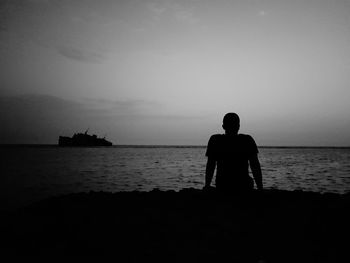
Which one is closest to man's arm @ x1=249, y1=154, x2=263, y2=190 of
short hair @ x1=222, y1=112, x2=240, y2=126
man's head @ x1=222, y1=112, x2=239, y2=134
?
man's head @ x1=222, y1=112, x2=239, y2=134

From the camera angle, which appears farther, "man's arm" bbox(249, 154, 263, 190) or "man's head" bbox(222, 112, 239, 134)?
"man's head" bbox(222, 112, 239, 134)

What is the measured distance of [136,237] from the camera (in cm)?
498

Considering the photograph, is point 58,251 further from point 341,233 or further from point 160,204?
point 341,233

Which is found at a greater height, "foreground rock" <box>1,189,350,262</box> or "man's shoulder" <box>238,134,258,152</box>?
"man's shoulder" <box>238,134,258,152</box>

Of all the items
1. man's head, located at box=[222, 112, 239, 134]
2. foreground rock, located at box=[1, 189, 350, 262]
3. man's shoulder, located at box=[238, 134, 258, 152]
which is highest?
man's head, located at box=[222, 112, 239, 134]

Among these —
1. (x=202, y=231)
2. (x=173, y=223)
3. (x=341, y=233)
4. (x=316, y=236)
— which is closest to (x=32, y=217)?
(x=173, y=223)

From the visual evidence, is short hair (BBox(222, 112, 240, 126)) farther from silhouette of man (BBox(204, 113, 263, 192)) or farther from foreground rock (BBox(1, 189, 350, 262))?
foreground rock (BBox(1, 189, 350, 262))

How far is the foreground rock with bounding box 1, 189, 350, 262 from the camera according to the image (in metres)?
4.28

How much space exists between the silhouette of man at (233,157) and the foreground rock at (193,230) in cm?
41

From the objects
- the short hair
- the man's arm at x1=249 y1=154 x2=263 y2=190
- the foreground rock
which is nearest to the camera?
the foreground rock

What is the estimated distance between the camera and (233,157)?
575 centimetres

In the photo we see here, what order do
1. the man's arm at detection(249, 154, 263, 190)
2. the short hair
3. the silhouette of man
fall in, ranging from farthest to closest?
the short hair
the silhouette of man
the man's arm at detection(249, 154, 263, 190)

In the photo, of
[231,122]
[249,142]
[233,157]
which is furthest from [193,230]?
[231,122]

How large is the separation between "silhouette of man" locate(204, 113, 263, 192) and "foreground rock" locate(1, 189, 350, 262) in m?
0.41
